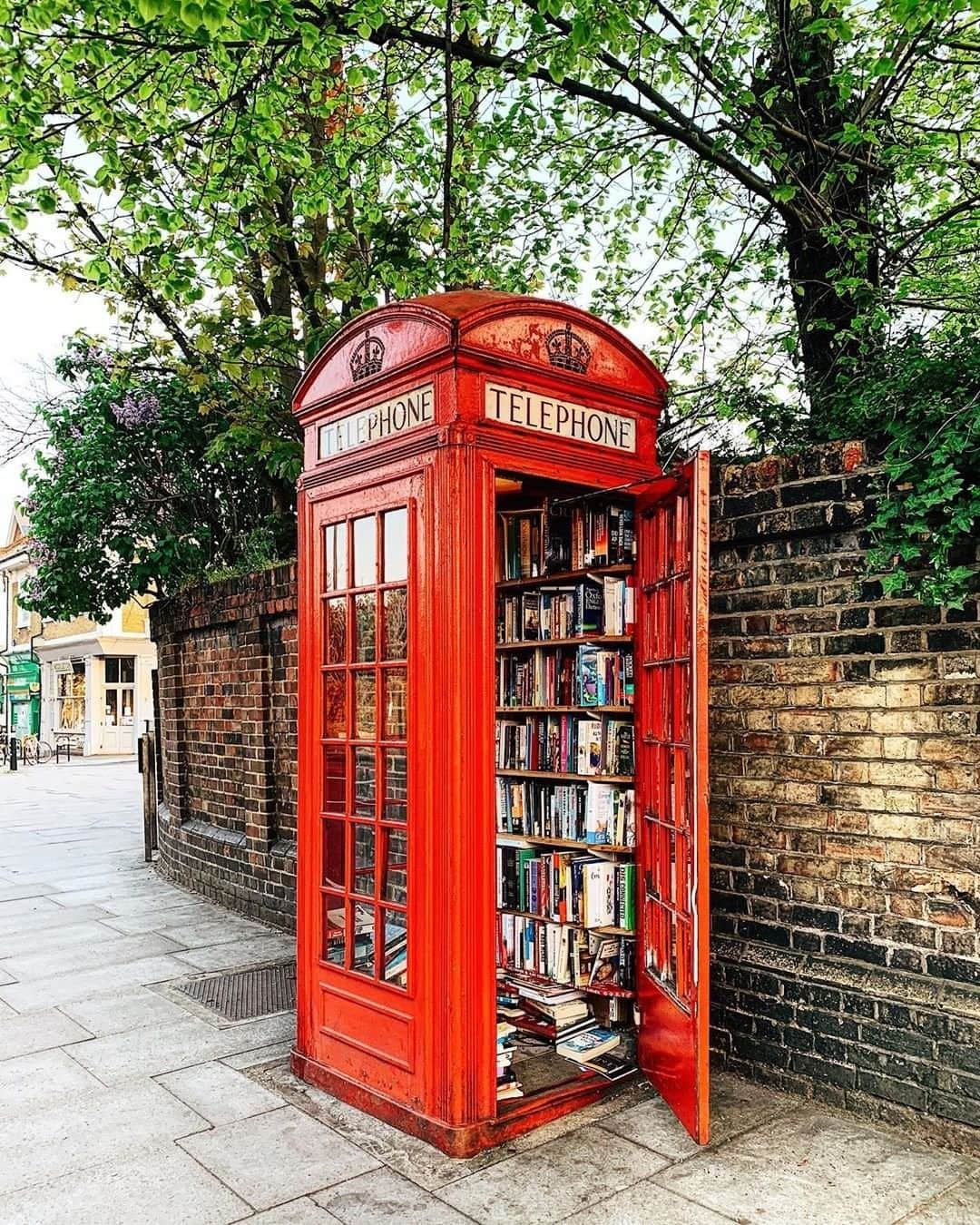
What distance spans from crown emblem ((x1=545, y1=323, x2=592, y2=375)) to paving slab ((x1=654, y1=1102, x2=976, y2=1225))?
3.18 metres

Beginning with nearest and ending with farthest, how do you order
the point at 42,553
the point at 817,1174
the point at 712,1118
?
1. the point at 817,1174
2. the point at 712,1118
3. the point at 42,553

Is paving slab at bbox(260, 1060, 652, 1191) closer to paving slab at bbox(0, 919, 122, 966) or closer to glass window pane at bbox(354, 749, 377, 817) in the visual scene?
glass window pane at bbox(354, 749, 377, 817)

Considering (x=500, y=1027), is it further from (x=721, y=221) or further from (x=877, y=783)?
(x=721, y=221)

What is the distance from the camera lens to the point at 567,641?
15.6ft

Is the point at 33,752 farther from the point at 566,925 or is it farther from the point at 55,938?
the point at 566,925

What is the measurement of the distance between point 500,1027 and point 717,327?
572 cm

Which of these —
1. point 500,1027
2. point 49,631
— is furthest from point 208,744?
point 49,631

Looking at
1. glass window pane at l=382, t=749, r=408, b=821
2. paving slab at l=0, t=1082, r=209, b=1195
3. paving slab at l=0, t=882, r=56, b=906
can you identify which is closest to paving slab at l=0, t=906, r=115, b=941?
paving slab at l=0, t=882, r=56, b=906

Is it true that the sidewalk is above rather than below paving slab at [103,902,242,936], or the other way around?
above

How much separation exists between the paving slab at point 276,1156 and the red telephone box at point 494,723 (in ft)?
0.90

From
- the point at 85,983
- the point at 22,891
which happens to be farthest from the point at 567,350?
the point at 22,891

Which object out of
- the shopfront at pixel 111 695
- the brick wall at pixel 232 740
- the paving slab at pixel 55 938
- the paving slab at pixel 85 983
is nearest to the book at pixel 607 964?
the paving slab at pixel 85 983

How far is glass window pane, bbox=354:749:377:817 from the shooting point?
4.26m

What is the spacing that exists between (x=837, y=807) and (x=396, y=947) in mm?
1951
